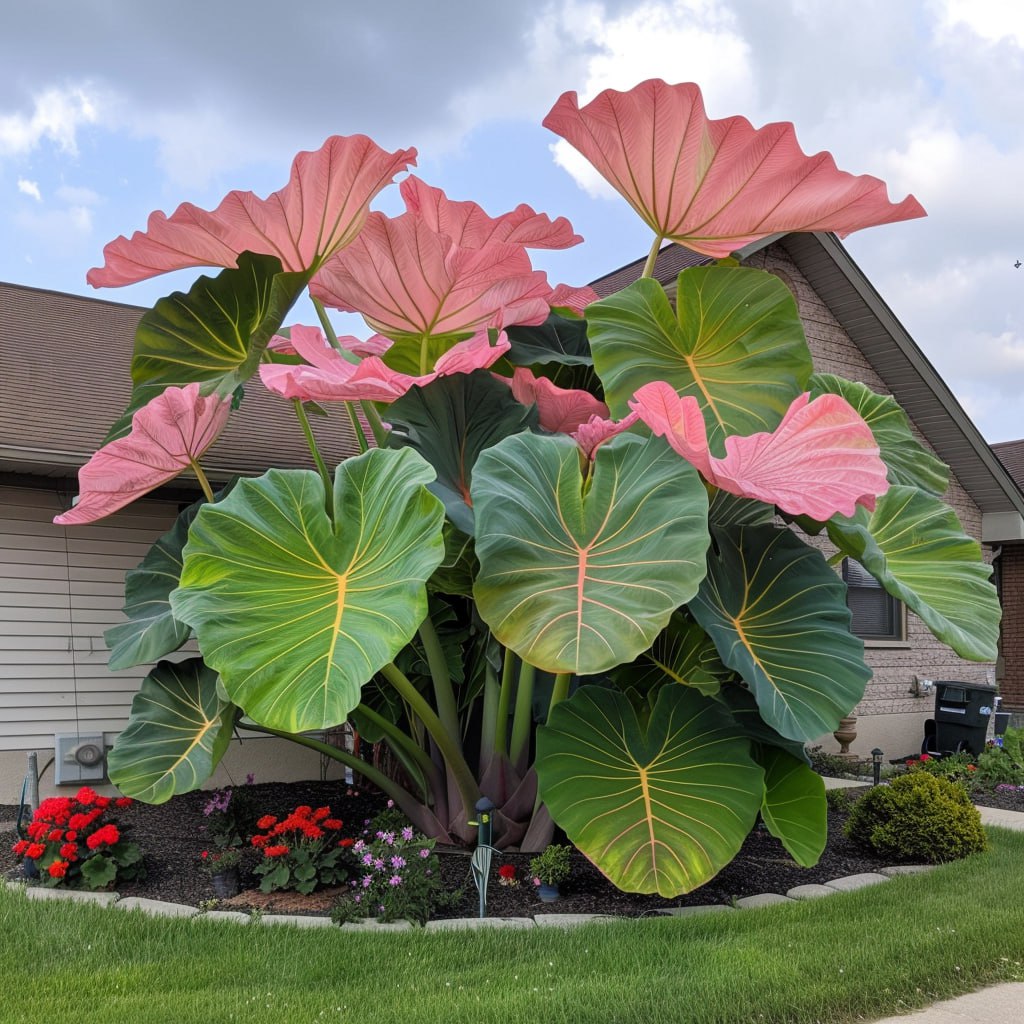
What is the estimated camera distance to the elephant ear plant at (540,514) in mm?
3494

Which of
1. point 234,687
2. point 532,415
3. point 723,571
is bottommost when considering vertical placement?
point 234,687

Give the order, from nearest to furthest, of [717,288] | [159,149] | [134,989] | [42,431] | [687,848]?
[134,989] < [687,848] < [717,288] < [42,431] < [159,149]

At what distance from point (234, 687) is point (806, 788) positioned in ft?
8.61

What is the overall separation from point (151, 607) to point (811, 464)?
3.46 meters

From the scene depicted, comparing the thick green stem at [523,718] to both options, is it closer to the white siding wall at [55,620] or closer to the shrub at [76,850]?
the shrub at [76,850]

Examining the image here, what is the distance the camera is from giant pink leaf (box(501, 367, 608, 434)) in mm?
4809

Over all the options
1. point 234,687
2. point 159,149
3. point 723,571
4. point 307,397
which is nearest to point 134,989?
point 234,687

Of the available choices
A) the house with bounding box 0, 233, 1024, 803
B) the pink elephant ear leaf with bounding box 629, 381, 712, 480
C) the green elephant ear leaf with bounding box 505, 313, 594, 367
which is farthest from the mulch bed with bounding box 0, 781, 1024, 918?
the green elephant ear leaf with bounding box 505, 313, 594, 367

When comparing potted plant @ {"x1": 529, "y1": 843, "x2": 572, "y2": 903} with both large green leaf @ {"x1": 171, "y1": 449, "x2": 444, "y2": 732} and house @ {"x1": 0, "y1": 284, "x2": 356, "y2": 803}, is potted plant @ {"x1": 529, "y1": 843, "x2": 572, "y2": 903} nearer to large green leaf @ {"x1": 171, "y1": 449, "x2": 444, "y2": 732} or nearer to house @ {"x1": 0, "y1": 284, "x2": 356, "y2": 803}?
large green leaf @ {"x1": 171, "y1": 449, "x2": 444, "y2": 732}

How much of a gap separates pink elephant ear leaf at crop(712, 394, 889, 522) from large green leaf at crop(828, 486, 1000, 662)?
0.72 m

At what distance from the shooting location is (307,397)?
4.20 m

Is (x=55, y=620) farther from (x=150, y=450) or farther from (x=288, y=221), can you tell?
(x=288, y=221)

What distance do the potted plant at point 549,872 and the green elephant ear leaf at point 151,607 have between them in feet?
6.78

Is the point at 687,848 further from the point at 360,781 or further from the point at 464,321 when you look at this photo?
the point at 360,781
